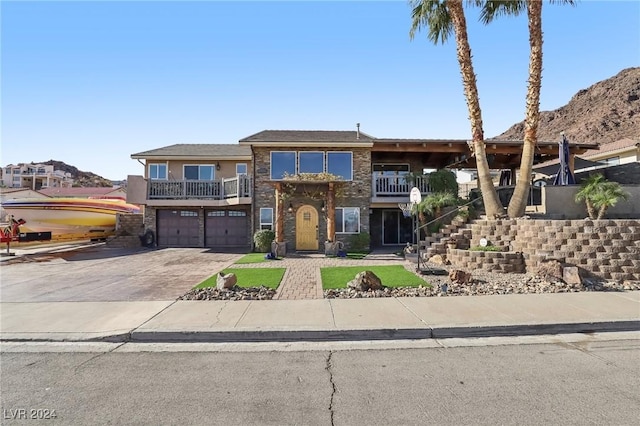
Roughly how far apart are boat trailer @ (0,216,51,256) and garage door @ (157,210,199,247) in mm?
6556

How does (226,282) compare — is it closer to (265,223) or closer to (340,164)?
(265,223)

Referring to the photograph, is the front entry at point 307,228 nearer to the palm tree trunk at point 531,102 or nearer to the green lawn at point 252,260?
the green lawn at point 252,260

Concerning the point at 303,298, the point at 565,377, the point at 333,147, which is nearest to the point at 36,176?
the point at 333,147

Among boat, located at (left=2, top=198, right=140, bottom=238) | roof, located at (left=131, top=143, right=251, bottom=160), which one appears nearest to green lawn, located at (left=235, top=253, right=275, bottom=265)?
roof, located at (left=131, top=143, right=251, bottom=160)

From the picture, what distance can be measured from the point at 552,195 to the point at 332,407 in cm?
1219

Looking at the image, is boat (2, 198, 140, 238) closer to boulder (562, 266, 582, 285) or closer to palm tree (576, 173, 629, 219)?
boulder (562, 266, 582, 285)

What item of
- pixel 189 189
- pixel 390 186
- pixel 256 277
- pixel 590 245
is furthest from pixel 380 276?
pixel 189 189

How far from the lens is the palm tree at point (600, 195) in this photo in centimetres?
941

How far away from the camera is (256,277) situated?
959 centimetres

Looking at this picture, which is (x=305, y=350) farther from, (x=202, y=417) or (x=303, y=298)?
(x=303, y=298)

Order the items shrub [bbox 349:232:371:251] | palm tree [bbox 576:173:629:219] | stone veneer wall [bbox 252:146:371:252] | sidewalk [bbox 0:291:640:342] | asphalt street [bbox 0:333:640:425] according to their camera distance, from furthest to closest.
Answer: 1. stone veneer wall [bbox 252:146:371:252]
2. shrub [bbox 349:232:371:251]
3. palm tree [bbox 576:173:629:219]
4. sidewalk [bbox 0:291:640:342]
5. asphalt street [bbox 0:333:640:425]

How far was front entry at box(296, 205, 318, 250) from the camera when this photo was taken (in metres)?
16.0

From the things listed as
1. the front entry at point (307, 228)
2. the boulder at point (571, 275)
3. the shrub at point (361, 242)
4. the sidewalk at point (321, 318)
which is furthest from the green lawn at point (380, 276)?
the front entry at point (307, 228)

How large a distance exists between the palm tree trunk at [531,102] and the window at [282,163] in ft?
33.2
